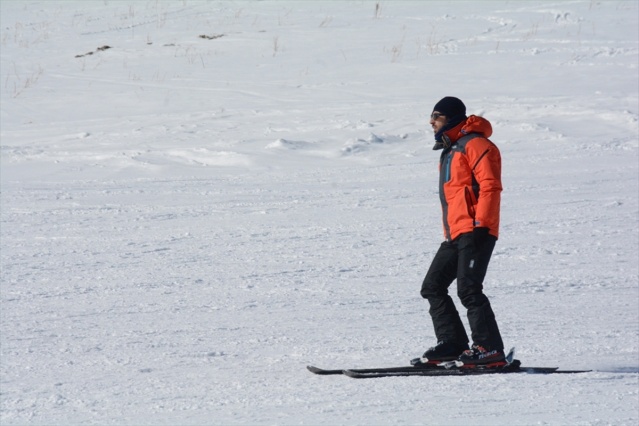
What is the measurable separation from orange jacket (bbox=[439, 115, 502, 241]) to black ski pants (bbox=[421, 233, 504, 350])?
3.9 inches

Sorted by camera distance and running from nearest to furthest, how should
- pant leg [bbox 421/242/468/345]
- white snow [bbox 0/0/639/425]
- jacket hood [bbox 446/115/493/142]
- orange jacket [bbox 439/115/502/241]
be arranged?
orange jacket [bbox 439/115/502/241] → jacket hood [bbox 446/115/493/142] → white snow [bbox 0/0/639/425] → pant leg [bbox 421/242/468/345]

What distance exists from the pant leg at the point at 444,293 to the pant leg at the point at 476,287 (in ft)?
0.38

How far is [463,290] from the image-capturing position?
4891mm

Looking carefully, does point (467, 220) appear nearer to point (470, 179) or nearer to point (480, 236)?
point (480, 236)

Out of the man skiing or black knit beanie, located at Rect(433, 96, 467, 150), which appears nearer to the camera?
the man skiing

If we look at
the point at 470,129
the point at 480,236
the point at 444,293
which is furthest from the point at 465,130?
the point at 444,293

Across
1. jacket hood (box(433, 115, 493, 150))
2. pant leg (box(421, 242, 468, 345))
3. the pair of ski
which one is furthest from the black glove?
the pair of ski

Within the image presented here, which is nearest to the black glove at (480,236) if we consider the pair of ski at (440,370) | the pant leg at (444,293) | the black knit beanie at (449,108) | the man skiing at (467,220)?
the man skiing at (467,220)

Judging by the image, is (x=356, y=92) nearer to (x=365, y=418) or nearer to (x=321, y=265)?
(x=321, y=265)

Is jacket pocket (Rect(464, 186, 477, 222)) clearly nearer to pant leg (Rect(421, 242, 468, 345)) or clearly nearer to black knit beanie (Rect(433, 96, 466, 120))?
pant leg (Rect(421, 242, 468, 345))

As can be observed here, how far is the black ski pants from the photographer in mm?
4785

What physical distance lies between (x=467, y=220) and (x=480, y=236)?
0.11 metres

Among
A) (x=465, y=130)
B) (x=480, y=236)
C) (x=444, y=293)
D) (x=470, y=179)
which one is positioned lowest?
(x=444, y=293)

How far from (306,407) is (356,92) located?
11511mm
